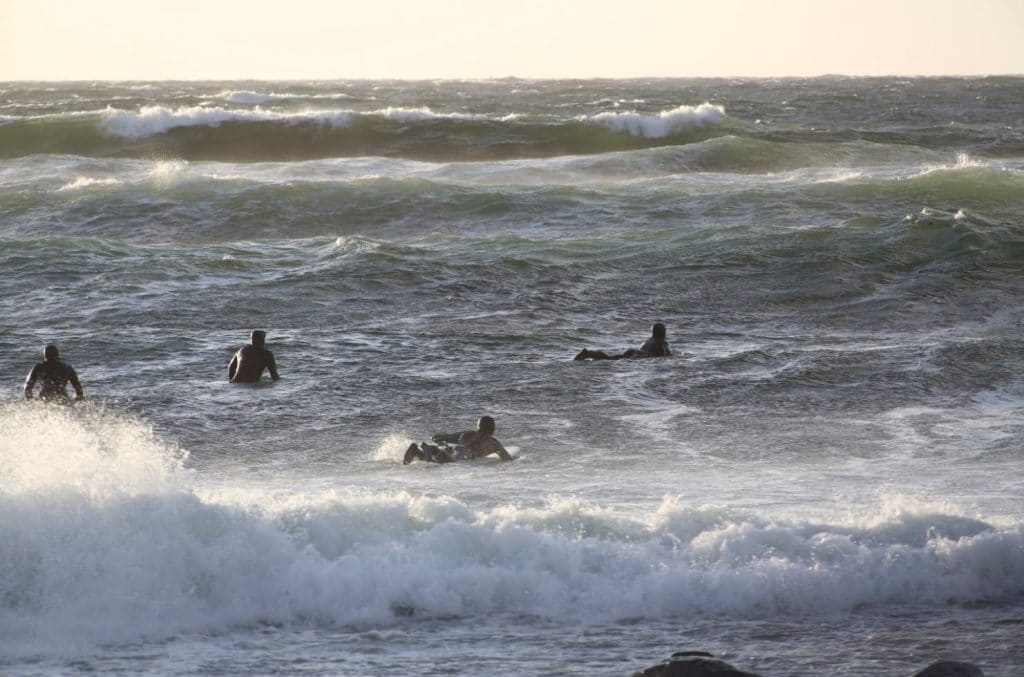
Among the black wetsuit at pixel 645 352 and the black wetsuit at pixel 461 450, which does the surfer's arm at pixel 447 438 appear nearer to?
the black wetsuit at pixel 461 450

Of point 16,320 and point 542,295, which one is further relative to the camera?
point 542,295

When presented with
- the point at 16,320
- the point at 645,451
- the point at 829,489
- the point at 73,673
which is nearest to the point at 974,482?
the point at 829,489

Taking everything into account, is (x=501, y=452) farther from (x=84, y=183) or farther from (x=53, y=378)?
(x=84, y=183)

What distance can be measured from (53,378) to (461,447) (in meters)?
4.43

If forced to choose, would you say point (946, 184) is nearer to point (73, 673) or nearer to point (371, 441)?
point (371, 441)

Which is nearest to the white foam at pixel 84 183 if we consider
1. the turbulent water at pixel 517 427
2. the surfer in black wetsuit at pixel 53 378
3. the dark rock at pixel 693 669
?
the turbulent water at pixel 517 427

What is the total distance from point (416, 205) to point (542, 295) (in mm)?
8987

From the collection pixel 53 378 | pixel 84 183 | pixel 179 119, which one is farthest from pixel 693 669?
pixel 179 119

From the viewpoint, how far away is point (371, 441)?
1273 cm

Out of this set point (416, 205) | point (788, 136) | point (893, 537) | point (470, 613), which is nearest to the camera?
point (470, 613)

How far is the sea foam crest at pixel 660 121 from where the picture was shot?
4856cm

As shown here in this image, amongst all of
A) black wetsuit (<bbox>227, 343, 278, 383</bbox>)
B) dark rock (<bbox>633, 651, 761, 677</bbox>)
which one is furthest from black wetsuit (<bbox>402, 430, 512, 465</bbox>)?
dark rock (<bbox>633, 651, 761, 677</bbox>)

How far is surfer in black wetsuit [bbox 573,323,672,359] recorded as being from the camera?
15.9 meters

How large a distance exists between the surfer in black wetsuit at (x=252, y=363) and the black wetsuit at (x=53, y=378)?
1.68 meters
